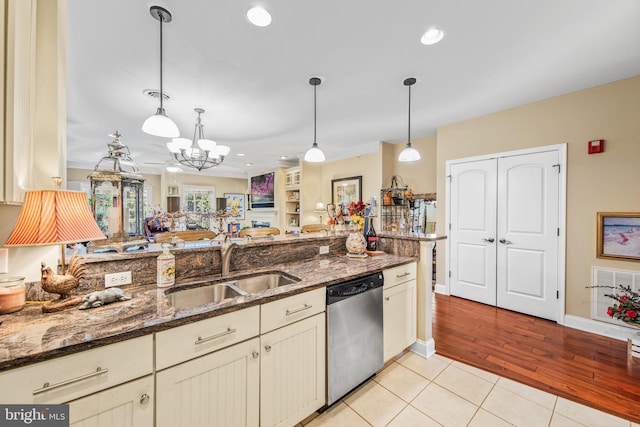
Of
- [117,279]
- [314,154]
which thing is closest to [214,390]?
[117,279]

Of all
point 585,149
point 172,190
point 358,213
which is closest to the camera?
point 358,213

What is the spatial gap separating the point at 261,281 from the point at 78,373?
1.06m

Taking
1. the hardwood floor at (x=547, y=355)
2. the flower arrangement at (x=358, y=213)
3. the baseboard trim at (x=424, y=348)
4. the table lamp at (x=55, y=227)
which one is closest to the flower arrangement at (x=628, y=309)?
the hardwood floor at (x=547, y=355)

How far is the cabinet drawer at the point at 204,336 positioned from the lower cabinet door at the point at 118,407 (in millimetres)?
96

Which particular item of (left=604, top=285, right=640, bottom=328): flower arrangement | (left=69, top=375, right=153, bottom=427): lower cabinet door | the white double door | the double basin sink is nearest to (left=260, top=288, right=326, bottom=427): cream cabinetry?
the double basin sink

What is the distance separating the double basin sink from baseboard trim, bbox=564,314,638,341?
11.0 feet

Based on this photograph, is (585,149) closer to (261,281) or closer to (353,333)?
(353,333)

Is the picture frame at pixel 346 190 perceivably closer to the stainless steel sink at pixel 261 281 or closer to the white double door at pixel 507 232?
the white double door at pixel 507 232

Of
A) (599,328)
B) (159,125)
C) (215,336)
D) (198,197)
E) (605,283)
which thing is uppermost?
(159,125)

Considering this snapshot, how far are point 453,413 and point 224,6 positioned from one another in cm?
312

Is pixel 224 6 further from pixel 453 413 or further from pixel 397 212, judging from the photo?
pixel 397 212

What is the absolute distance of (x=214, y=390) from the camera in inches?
45.4

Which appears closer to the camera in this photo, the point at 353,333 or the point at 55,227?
the point at 55,227

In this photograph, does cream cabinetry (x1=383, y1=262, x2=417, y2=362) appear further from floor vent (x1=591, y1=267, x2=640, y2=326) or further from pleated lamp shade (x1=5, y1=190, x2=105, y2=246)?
floor vent (x1=591, y1=267, x2=640, y2=326)
